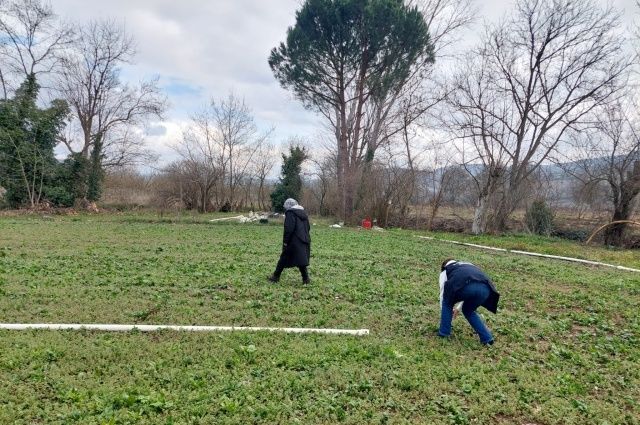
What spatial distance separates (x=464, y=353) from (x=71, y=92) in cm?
3070

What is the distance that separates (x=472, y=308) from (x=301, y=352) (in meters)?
2.11

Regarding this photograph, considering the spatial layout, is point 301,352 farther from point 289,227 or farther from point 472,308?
point 289,227

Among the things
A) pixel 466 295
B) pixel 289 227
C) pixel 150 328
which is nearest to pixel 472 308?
pixel 466 295

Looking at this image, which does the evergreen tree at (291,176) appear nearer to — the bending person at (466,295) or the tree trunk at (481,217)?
the tree trunk at (481,217)

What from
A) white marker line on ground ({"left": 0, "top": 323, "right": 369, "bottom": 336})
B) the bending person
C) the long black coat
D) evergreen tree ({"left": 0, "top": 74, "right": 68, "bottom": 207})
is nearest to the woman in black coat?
the long black coat

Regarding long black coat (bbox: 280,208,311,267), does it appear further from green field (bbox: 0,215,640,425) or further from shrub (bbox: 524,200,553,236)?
shrub (bbox: 524,200,553,236)

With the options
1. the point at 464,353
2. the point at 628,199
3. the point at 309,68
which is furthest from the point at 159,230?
the point at 628,199

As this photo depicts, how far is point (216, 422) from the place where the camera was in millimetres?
3086

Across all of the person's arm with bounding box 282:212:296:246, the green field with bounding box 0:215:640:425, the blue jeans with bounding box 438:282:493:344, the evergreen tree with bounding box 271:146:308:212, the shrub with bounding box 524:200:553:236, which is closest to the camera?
the green field with bounding box 0:215:640:425

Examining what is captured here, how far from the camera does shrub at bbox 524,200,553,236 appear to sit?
70.9 feet

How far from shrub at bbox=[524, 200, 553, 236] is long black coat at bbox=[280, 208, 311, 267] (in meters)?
18.4

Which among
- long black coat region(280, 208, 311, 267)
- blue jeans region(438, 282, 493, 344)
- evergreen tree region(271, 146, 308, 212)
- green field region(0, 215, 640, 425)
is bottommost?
green field region(0, 215, 640, 425)

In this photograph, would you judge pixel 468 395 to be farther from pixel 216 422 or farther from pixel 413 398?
pixel 216 422

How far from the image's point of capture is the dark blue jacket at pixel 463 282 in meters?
4.79
